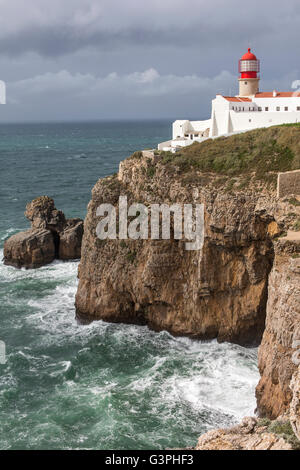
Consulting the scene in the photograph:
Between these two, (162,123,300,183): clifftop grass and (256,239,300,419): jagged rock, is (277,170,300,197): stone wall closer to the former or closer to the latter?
(162,123,300,183): clifftop grass

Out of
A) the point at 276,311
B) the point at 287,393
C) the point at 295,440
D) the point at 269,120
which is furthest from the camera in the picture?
the point at 269,120

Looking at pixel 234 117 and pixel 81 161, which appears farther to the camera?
pixel 81 161

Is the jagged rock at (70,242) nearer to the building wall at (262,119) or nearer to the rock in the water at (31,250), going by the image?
the rock in the water at (31,250)

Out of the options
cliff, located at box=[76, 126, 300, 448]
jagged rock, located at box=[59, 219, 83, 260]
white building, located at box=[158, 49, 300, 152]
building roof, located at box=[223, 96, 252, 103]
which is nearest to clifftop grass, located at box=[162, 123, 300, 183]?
cliff, located at box=[76, 126, 300, 448]

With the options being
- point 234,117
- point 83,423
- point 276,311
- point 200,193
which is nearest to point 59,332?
point 83,423

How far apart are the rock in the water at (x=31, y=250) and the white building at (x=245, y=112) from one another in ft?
50.6

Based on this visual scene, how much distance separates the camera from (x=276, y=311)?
2389 cm

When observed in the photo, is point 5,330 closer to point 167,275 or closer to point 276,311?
point 167,275

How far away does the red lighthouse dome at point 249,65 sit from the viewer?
176ft

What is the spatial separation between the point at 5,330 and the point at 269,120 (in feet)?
103

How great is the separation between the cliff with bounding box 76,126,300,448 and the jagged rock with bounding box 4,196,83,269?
12918 millimetres

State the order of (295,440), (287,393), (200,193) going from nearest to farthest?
1. (295,440)
2. (287,393)
3. (200,193)

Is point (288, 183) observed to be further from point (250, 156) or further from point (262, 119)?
point (262, 119)

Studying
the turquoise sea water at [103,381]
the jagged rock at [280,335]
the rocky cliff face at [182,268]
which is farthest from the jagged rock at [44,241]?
the jagged rock at [280,335]
